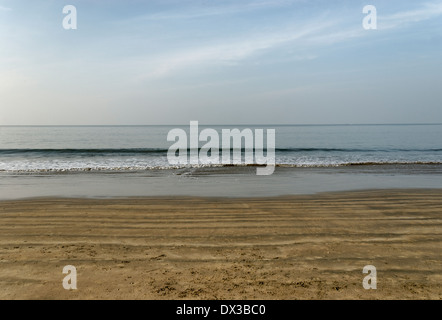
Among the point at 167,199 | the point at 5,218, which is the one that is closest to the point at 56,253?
the point at 5,218

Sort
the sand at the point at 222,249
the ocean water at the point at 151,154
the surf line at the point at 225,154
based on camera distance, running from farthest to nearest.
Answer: the surf line at the point at 225,154, the ocean water at the point at 151,154, the sand at the point at 222,249

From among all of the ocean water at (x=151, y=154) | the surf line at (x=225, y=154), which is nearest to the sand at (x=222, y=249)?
the surf line at (x=225, y=154)

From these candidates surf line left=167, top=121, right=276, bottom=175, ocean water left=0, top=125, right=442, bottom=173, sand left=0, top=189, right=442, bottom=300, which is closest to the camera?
sand left=0, top=189, right=442, bottom=300

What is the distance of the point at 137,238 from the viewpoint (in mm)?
5496

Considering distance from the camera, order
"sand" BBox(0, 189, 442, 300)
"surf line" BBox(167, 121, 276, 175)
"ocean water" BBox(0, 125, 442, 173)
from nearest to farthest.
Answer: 1. "sand" BBox(0, 189, 442, 300)
2. "ocean water" BBox(0, 125, 442, 173)
3. "surf line" BBox(167, 121, 276, 175)

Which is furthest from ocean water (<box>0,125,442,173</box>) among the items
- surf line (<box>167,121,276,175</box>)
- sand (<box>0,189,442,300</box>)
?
sand (<box>0,189,442,300</box>)

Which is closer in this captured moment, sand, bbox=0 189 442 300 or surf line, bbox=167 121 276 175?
sand, bbox=0 189 442 300

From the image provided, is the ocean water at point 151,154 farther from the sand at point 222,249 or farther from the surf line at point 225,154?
the sand at point 222,249

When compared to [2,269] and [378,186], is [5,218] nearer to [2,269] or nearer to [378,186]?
[2,269]

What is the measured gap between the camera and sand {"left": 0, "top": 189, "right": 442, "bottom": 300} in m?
3.65

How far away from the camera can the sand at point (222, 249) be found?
365 cm

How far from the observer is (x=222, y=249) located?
16.2ft

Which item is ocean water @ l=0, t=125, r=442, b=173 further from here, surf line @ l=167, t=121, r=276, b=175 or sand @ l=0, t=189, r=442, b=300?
sand @ l=0, t=189, r=442, b=300

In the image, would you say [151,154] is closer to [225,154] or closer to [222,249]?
[225,154]
